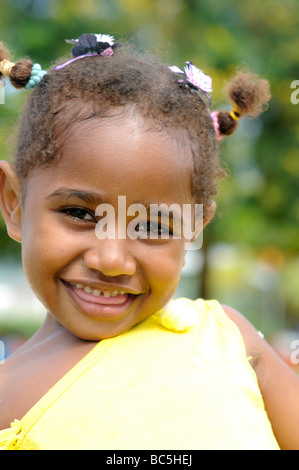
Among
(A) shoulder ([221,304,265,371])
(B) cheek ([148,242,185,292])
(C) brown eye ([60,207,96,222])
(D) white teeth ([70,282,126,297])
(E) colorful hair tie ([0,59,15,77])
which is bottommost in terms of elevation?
(A) shoulder ([221,304,265,371])

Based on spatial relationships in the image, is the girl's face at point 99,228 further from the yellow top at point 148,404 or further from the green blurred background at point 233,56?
the green blurred background at point 233,56

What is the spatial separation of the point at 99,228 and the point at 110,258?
0.11 meters

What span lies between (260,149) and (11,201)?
7.33 meters

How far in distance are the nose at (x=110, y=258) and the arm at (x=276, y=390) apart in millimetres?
528

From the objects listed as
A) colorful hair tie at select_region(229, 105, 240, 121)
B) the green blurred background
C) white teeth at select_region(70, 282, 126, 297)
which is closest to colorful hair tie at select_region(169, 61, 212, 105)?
colorful hair tie at select_region(229, 105, 240, 121)

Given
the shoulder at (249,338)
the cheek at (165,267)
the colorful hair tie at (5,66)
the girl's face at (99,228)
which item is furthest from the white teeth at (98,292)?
the colorful hair tie at (5,66)

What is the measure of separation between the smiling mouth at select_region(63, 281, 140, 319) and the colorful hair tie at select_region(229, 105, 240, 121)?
3.22 ft

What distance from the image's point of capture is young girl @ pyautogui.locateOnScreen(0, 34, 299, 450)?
1500 mm

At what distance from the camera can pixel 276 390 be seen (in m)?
1.92

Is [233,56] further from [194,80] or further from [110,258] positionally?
[110,258]

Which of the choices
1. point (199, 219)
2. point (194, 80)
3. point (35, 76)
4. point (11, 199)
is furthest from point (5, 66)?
point (199, 219)

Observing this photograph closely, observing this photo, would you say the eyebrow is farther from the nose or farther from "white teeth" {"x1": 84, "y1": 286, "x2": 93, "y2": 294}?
"white teeth" {"x1": 84, "y1": 286, "x2": 93, "y2": 294}

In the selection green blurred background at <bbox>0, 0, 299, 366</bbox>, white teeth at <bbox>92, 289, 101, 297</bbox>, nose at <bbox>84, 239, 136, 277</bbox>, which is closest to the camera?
nose at <bbox>84, 239, 136, 277</bbox>

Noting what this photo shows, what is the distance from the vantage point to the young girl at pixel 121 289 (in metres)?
1.50
